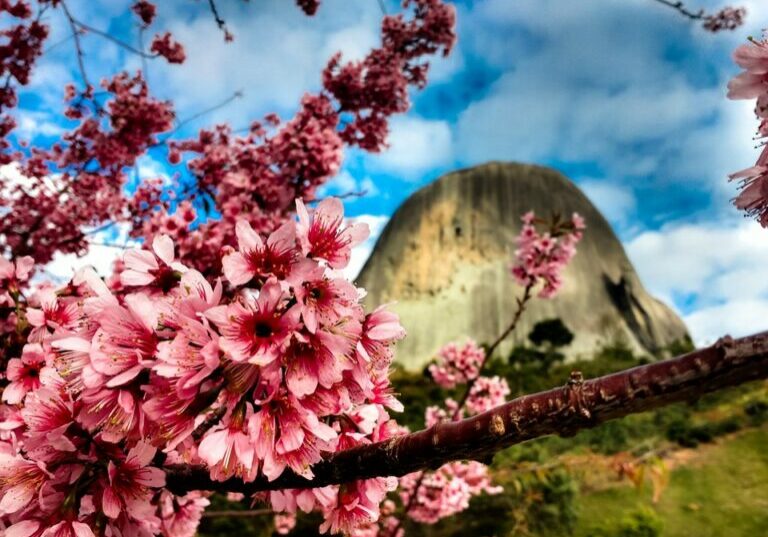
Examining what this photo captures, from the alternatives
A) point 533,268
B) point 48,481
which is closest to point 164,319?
point 48,481

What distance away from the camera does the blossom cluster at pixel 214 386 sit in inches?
33.0

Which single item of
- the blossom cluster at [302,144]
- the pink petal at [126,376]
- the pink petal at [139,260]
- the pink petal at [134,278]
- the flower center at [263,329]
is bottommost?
the pink petal at [126,376]

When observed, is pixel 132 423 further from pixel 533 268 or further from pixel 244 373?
pixel 533 268

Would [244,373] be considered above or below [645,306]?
below

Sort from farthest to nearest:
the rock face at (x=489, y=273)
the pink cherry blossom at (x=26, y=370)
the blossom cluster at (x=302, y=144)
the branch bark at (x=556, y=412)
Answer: the rock face at (x=489, y=273), the blossom cluster at (x=302, y=144), the pink cherry blossom at (x=26, y=370), the branch bark at (x=556, y=412)

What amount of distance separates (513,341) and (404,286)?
5622mm

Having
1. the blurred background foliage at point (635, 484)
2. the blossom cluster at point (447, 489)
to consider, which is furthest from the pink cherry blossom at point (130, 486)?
the blurred background foliage at point (635, 484)

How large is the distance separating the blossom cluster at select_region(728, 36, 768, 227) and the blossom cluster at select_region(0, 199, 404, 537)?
66 centimetres

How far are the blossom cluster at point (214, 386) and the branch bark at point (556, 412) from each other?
0.25 ft

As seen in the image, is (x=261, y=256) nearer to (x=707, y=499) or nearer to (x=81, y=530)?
(x=81, y=530)

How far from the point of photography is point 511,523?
5.44 metres

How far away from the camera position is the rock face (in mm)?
19984

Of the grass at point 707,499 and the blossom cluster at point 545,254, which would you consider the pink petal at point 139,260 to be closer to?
the blossom cluster at point 545,254

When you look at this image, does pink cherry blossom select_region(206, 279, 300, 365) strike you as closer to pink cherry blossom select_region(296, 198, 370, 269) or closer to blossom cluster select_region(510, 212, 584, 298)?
pink cherry blossom select_region(296, 198, 370, 269)
